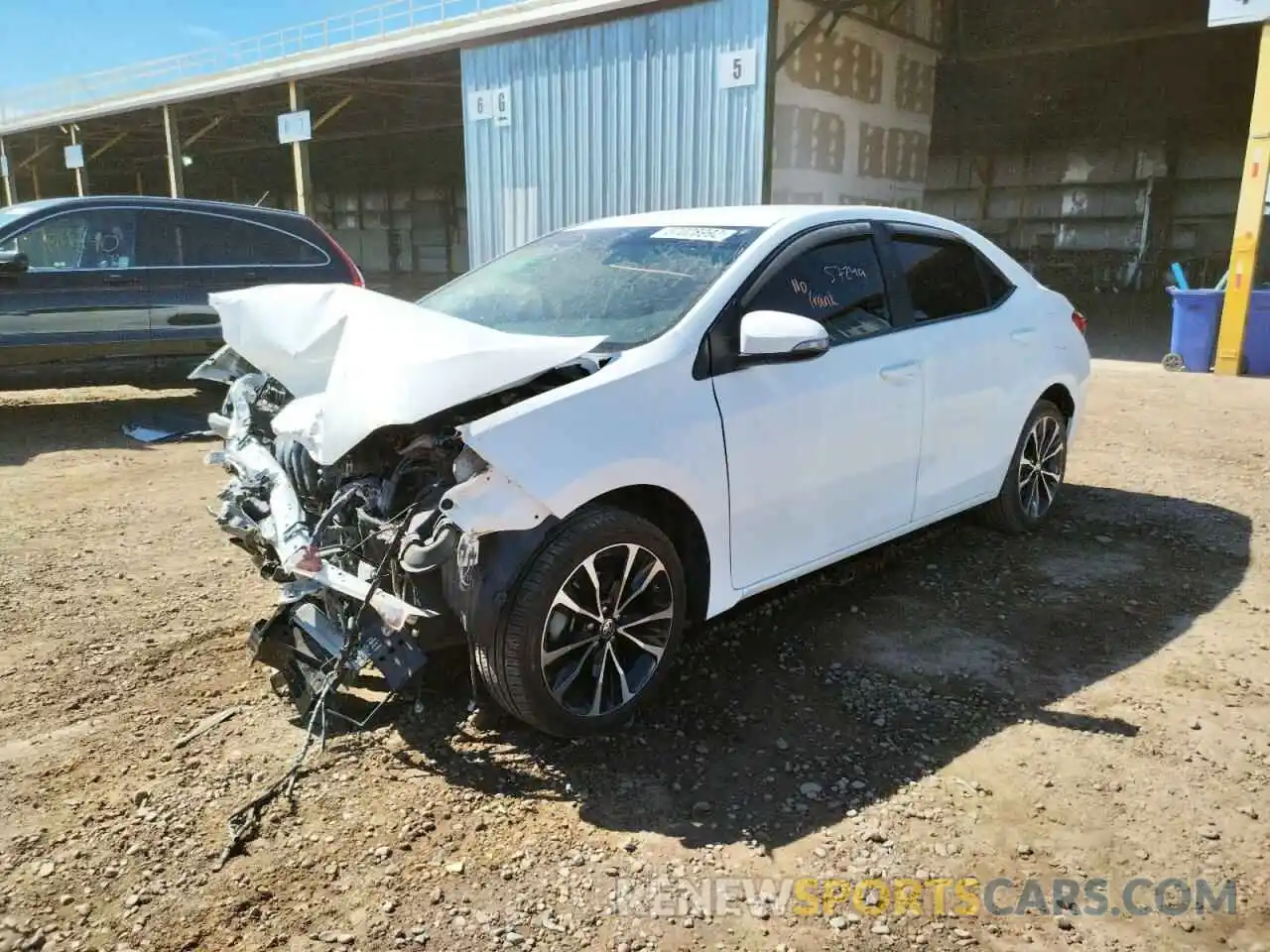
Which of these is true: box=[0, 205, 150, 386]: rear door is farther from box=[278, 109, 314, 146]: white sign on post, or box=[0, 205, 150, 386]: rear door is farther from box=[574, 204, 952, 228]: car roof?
box=[278, 109, 314, 146]: white sign on post

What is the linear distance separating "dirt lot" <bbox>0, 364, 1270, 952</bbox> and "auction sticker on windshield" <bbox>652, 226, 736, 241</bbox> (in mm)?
1562

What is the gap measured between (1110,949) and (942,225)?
3177mm

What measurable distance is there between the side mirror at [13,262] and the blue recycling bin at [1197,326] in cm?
1149

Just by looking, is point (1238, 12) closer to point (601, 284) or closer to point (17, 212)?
point (601, 284)

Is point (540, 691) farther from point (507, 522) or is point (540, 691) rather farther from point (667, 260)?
point (667, 260)

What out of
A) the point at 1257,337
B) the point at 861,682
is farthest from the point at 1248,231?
the point at 861,682

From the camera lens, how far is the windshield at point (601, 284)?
332 cm

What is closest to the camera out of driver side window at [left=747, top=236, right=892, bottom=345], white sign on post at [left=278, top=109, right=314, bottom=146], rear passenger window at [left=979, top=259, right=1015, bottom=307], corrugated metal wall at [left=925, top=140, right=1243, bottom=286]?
driver side window at [left=747, top=236, right=892, bottom=345]

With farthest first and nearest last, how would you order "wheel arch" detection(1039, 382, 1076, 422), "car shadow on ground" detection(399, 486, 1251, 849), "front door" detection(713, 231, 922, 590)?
"wheel arch" detection(1039, 382, 1076, 422)
"front door" detection(713, 231, 922, 590)
"car shadow on ground" detection(399, 486, 1251, 849)

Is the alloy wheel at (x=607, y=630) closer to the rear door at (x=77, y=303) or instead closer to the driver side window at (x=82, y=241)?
the rear door at (x=77, y=303)

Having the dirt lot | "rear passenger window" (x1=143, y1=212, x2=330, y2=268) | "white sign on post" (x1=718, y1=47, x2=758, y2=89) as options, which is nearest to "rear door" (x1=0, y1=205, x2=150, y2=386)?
"rear passenger window" (x1=143, y1=212, x2=330, y2=268)

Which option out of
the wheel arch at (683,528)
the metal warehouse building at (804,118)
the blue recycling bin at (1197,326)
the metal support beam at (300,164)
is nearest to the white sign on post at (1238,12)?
the metal warehouse building at (804,118)

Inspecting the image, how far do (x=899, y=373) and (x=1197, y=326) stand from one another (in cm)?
916

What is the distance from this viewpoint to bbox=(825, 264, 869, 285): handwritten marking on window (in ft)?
12.2
